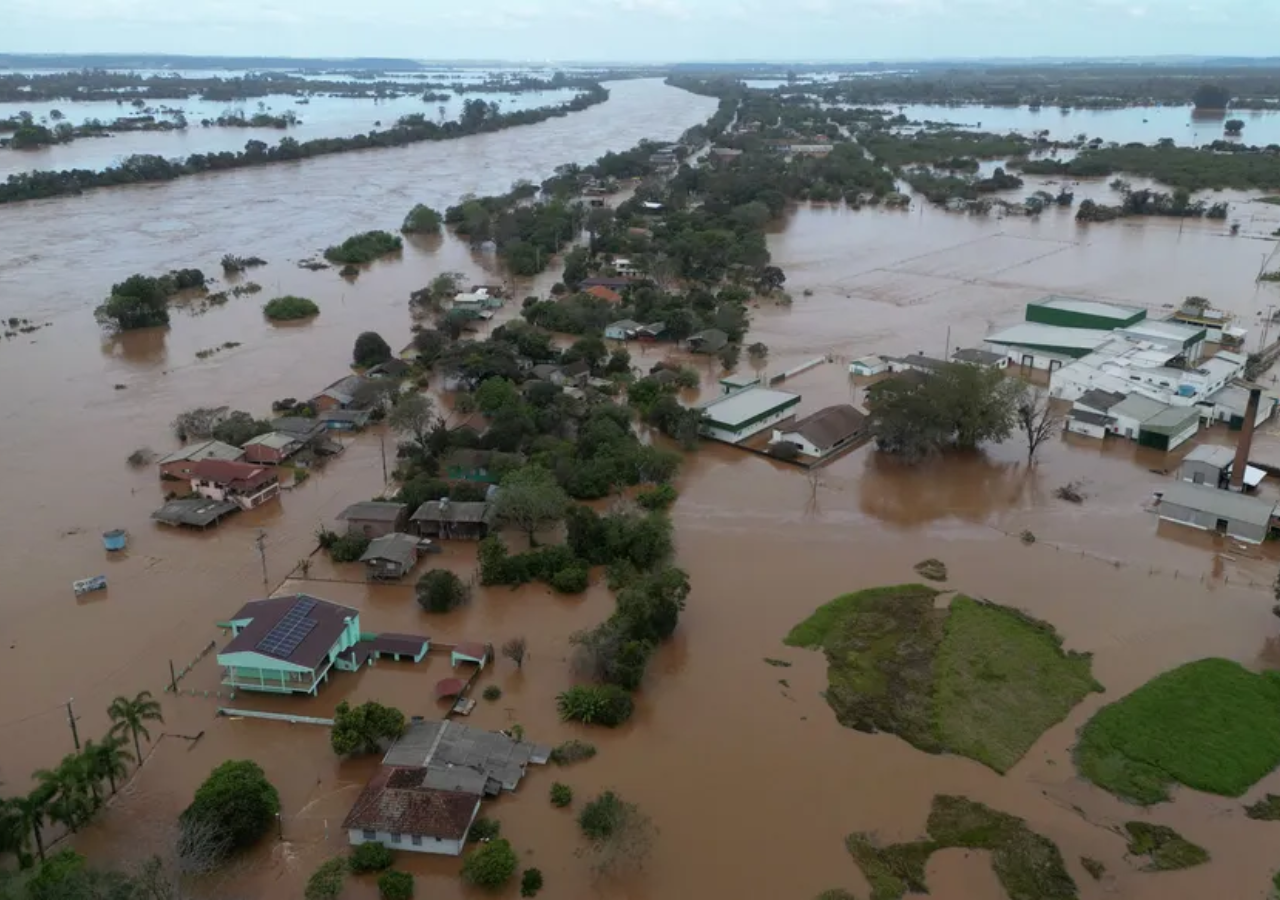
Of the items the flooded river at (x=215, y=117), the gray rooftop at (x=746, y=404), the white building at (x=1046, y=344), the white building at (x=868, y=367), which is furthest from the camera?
the flooded river at (x=215, y=117)

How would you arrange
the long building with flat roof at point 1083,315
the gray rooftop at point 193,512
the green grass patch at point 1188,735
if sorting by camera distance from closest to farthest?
the green grass patch at point 1188,735
the gray rooftop at point 193,512
the long building with flat roof at point 1083,315

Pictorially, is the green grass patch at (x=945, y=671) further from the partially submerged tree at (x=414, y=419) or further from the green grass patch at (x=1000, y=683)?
the partially submerged tree at (x=414, y=419)

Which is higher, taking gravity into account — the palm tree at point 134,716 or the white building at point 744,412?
the white building at point 744,412

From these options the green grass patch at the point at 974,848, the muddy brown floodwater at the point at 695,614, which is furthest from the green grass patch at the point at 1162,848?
the green grass patch at the point at 974,848

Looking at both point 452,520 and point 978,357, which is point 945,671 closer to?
point 452,520

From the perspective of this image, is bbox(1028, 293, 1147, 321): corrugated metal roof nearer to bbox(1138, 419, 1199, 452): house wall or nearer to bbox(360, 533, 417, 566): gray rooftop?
bbox(1138, 419, 1199, 452): house wall

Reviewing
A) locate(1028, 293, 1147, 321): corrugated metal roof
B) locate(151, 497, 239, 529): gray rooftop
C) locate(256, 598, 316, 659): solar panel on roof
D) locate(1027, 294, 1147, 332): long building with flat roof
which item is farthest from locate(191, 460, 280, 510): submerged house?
locate(1028, 293, 1147, 321): corrugated metal roof
